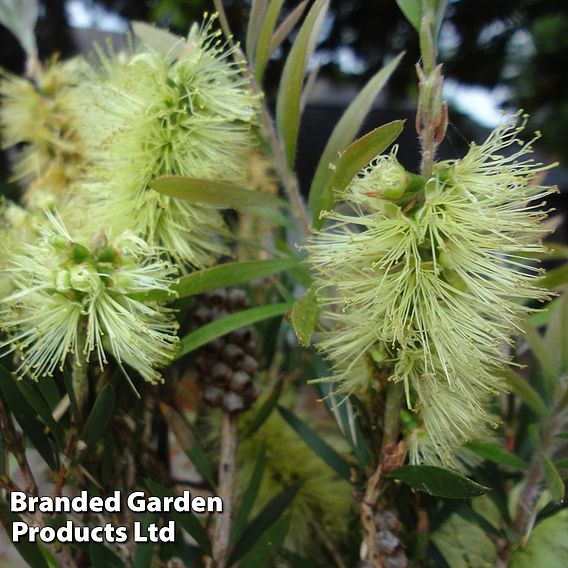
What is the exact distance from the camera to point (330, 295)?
1.41ft

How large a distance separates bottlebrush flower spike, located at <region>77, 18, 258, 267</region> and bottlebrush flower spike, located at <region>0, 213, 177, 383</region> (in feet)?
0.15

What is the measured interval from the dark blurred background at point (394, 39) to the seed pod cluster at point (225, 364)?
906mm

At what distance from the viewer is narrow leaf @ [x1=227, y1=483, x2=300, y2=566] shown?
46cm

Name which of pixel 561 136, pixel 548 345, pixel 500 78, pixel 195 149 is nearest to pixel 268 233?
→ pixel 195 149

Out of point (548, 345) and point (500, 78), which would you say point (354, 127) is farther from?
point (500, 78)

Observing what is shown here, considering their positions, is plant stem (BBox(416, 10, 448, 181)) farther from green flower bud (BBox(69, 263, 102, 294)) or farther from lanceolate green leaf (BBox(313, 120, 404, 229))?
green flower bud (BBox(69, 263, 102, 294))

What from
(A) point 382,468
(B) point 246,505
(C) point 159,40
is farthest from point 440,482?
(C) point 159,40

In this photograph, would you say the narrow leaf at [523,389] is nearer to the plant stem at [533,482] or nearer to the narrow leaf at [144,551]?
the plant stem at [533,482]

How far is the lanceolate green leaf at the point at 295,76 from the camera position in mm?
408

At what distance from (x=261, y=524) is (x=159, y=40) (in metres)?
0.40

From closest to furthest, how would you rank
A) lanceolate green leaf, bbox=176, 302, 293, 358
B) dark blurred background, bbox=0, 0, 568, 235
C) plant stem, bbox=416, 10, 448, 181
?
plant stem, bbox=416, 10, 448, 181, lanceolate green leaf, bbox=176, 302, 293, 358, dark blurred background, bbox=0, 0, 568, 235

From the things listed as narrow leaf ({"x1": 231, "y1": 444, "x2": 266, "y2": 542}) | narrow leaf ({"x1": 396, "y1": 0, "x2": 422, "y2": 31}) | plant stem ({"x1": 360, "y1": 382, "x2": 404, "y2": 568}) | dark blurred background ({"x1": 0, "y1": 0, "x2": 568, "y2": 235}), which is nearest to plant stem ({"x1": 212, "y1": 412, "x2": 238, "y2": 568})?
narrow leaf ({"x1": 231, "y1": 444, "x2": 266, "y2": 542})

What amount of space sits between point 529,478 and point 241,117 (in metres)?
0.34

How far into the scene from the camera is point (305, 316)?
35 cm
